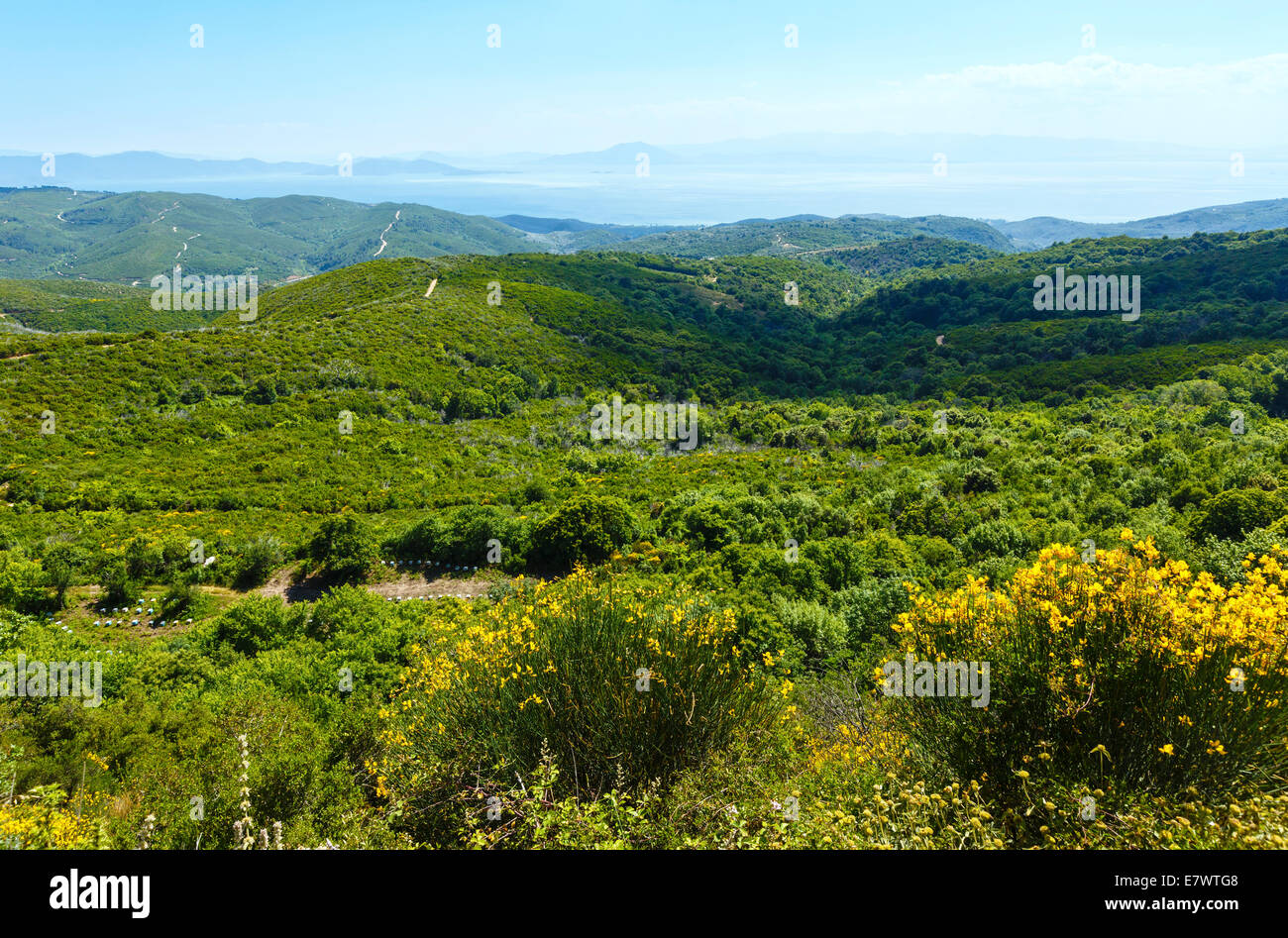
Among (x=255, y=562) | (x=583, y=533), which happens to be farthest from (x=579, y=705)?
(x=255, y=562)

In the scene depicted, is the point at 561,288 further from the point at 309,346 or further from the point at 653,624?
the point at 653,624

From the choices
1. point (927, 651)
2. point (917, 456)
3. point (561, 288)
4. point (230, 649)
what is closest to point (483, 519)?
point (230, 649)

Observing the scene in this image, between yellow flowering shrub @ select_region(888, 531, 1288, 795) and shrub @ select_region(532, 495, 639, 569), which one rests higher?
yellow flowering shrub @ select_region(888, 531, 1288, 795)

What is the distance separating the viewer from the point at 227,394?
31.5 m

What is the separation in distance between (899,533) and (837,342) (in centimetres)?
6877

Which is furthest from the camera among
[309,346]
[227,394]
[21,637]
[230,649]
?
[309,346]

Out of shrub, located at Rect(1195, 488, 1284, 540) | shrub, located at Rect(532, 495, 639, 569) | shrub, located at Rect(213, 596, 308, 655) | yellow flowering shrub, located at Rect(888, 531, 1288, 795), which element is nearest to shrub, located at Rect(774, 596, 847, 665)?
yellow flowering shrub, located at Rect(888, 531, 1288, 795)

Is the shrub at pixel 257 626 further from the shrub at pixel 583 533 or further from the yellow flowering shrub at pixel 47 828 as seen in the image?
the yellow flowering shrub at pixel 47 828

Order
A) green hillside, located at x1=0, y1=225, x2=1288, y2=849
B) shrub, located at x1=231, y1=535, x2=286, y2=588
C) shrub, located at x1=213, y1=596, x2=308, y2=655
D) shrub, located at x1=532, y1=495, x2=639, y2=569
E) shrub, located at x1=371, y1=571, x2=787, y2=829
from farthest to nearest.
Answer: shrub, located at x1=532, y1=495, x2=639, y2=569 → shrub, located at x1=231, y1=535, x2=286, y2=588 → shrub, located at x1=213, y1=596, x2=308, y2=655 → shrub, located at x1=371, y1=571, x2=787, y2=829 → green hillside, located at x1=0, y1=225, x2=1288, y2=849

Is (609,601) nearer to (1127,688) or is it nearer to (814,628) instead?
(1127,688)

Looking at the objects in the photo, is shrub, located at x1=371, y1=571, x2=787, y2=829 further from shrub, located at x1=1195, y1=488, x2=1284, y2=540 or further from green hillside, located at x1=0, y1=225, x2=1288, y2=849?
shrub, located at x1=1195, y1=488, x2=1284, y2=540

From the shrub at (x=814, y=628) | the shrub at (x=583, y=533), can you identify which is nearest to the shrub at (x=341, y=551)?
the shrub at (x=583, y=533)

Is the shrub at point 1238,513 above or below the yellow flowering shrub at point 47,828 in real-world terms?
above
